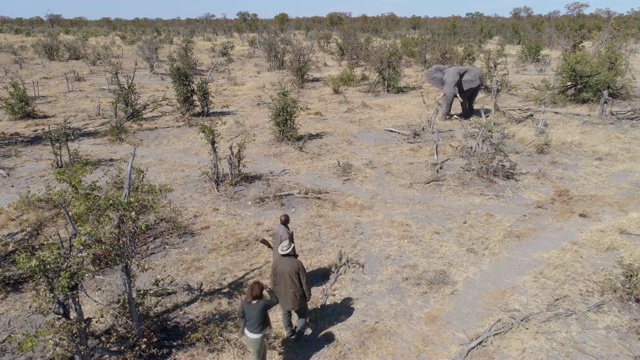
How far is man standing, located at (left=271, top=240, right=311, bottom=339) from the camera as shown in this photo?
5.58m

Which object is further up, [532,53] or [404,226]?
[532,53]

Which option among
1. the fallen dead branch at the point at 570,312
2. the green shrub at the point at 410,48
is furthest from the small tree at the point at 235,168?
the green shrub at the point at 410,48

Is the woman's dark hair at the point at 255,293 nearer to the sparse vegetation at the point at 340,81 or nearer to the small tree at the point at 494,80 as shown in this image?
the small tree at the point at 494,80

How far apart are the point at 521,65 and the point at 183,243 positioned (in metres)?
22.4

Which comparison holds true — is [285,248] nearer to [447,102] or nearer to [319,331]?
[319,331]

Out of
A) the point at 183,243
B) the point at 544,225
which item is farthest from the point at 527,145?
the point at 183,243

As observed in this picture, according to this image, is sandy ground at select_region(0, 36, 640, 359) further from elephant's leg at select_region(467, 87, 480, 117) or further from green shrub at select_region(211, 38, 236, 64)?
green shrub at select_region(211, 38, 236, 64)

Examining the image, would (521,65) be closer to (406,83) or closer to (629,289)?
(406,83)

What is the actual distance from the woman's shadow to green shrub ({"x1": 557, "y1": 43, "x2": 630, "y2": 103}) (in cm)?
Result: 1348

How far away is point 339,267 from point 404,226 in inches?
78.9

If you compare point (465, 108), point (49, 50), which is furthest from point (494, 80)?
point (49, 50)

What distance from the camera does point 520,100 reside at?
17688 mm

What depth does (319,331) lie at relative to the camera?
6.08 m

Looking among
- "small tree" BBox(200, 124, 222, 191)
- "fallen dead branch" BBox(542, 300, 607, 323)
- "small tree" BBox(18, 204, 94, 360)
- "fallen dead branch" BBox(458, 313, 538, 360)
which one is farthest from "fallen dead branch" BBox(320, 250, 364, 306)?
"small tree" BBox(200, 124, 222, 191)
